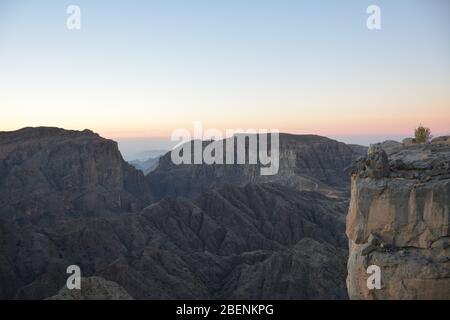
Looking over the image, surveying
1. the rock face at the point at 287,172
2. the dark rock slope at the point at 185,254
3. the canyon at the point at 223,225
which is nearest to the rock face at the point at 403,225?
the canyon at the point at 223,225

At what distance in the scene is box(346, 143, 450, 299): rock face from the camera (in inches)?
849

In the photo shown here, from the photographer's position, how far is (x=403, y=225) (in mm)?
22156

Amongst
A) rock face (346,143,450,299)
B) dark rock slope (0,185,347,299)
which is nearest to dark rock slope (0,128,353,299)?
dark rock slope (0,185,347,299)

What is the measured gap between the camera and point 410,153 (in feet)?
79.6

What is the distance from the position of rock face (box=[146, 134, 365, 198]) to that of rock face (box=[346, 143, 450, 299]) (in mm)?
106067

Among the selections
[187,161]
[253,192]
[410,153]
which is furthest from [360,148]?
[410,153]

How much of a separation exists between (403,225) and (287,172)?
118 meters

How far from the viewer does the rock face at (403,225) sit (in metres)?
21.6

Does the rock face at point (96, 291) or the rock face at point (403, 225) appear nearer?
the rock face at point (403, 225)

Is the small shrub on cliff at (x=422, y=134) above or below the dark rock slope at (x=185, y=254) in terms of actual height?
above

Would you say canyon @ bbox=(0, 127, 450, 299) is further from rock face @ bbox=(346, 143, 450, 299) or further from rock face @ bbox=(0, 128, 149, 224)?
rock face @ bbox=(0, 128, 149, 224)

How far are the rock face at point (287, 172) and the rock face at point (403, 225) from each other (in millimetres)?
106067

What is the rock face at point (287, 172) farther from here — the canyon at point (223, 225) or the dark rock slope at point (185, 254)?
the dark rock slope at point (185, 254)
